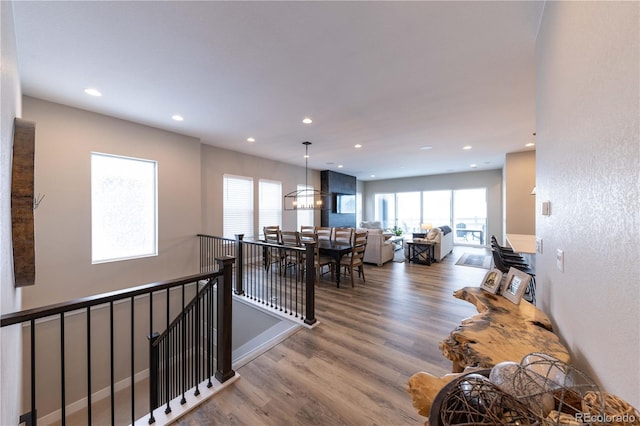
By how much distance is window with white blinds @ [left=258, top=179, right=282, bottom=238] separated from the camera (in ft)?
22.1

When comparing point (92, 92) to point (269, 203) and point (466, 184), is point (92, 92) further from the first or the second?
point (466, 184)

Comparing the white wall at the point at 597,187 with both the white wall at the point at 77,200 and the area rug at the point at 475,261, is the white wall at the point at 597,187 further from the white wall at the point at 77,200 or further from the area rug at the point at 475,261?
the area rug at the point at 475,261

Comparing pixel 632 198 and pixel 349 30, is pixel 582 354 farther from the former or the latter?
pixel 349 30

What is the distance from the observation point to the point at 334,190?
8.95 metres

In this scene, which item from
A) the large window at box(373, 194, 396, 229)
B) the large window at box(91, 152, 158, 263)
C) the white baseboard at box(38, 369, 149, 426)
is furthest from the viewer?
the large window at box(373, 194, 396, 229)

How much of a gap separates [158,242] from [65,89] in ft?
7.84

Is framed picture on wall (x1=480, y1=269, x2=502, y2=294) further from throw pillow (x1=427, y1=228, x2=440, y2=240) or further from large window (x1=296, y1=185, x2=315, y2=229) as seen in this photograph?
large window (x1=296, y1=185, x2=315, y2=229)

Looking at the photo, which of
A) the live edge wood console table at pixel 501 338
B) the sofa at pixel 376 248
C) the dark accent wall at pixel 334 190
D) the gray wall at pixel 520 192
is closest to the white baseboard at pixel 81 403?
the live edge wood console table at pixel 501 338

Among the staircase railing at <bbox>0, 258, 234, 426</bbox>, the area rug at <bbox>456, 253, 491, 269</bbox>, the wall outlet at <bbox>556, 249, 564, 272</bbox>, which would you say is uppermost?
the wall outlet at <bbox>556, 249, 564, 272</bbox>

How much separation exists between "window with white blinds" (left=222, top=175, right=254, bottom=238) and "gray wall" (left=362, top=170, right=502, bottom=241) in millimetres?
6868

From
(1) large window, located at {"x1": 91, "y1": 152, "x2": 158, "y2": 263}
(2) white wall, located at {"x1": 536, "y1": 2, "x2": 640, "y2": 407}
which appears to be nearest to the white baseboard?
(1) large window, located at {"x1": 91, "y1": 152, "x2": 158, "y2": 263}

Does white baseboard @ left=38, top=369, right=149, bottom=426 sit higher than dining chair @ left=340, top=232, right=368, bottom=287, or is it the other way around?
dining chair @ left=340, top=232, right=368, bottom=287

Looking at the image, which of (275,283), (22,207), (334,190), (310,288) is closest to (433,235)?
(334,190)

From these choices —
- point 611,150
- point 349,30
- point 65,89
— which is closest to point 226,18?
point 349,30
